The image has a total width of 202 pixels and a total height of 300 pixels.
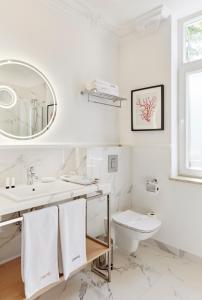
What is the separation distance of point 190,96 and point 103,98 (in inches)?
35.8

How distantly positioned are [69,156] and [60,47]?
1.02m

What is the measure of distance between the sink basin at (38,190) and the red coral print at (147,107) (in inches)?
46.6

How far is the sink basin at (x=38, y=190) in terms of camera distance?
1.36m

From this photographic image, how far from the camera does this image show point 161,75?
2316 millimetres

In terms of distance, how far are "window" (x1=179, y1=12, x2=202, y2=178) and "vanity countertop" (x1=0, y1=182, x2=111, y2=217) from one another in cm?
100

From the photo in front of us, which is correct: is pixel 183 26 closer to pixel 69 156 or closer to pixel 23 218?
pixel 69 156

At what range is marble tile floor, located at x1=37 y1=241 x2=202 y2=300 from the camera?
1.64m

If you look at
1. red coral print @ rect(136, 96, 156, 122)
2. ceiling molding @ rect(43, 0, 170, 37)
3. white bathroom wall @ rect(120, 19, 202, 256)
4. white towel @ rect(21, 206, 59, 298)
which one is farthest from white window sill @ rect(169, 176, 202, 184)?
ceiling molding @ rect(43, 0, 170, 37)

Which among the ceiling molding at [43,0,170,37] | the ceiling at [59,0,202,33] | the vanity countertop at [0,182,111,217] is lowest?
the vanity countertop at [0,182,111,217]

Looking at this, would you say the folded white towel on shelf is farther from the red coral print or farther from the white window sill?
the white window sill

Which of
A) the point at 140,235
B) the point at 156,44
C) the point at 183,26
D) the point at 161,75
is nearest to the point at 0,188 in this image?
the point at 140,235

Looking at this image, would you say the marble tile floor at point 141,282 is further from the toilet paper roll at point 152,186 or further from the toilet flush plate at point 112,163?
the toilet flush plate at point 112,163

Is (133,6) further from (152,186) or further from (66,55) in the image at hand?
(152,186)

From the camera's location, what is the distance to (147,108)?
7.93ft
